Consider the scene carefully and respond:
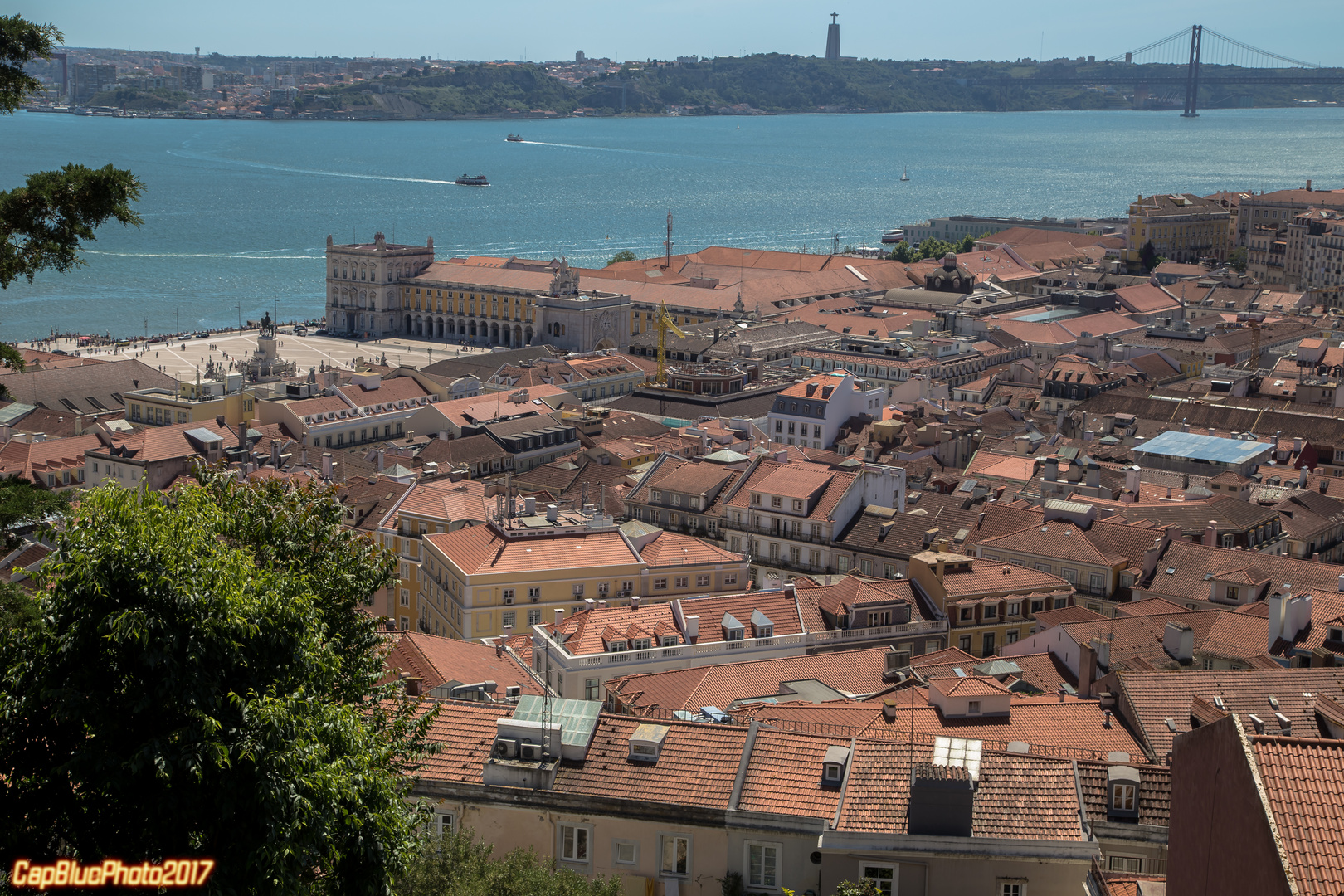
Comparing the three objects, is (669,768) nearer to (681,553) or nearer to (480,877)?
(480,877)

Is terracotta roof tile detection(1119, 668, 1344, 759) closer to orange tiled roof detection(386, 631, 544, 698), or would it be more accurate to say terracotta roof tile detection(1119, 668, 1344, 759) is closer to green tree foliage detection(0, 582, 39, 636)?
orange tiled roof detection(386, 631, 544, 698)

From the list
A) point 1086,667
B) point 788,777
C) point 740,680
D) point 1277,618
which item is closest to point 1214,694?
point 1086,667

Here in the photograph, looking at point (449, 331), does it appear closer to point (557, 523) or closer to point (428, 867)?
point (557, 523)

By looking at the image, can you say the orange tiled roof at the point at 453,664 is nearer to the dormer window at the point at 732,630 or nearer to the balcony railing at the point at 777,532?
the dormer window at the point at 732,630

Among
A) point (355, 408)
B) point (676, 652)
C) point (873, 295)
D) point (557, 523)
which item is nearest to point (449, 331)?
point (873, 295)

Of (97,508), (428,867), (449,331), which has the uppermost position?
(97,508)
